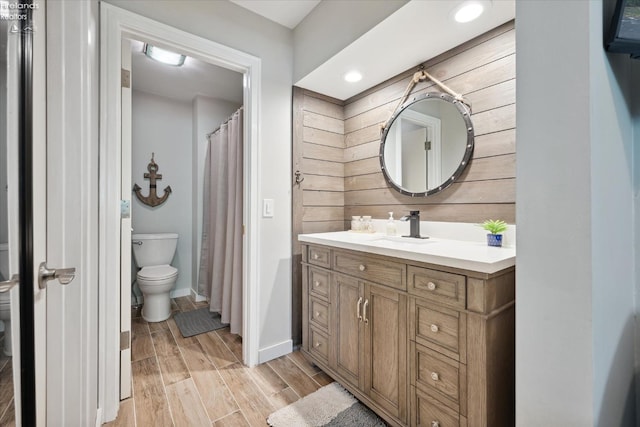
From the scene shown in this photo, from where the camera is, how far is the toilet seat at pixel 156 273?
7.90 ft

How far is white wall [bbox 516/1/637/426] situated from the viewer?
649mm

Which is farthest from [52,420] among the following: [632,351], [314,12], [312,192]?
[314,12]

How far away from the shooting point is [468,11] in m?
1.27

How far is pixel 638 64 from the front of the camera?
0.82m

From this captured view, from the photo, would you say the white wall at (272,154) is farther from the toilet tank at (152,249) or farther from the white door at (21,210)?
the toilet tank at (152,249)

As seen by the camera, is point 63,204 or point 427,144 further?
point 427,144

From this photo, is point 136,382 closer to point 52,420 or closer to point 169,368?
point 169,368

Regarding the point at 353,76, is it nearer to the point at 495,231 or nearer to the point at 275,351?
the point at 495,231

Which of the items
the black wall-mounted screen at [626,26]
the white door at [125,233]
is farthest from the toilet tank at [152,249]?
the black wall-mounted screen at [626,26]

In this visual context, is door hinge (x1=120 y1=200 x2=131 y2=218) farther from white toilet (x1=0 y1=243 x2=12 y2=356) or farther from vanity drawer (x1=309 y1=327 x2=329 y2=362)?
vanity drawer (x1=309 y1=327 x2=329 y2=362)

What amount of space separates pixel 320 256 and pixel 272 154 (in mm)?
804

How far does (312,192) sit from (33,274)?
159 cm

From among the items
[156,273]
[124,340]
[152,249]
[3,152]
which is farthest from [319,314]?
[152,249]

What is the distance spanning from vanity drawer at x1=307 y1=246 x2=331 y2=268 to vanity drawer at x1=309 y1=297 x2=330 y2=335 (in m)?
0.24
